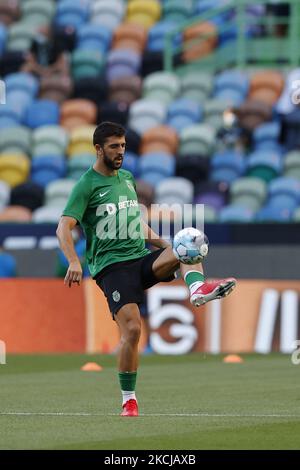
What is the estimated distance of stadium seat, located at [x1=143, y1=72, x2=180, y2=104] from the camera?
29062 millimetres

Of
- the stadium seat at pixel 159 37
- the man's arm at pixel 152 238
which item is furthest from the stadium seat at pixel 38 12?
the man's arm at pixel 152 238

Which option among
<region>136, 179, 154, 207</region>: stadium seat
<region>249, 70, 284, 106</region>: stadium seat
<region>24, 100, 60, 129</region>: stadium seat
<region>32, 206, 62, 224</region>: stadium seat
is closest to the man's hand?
<region>32, 206, 62, 224</region>: stadium seat

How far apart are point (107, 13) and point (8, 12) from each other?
238cm

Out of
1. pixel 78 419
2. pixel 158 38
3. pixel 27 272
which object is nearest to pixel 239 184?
pixel 27 272

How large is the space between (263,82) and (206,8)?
3.71 meters

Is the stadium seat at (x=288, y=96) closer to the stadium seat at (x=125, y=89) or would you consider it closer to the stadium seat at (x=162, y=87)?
the stadium seat at (x=162, y=87)

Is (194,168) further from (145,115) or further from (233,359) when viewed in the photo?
(233,359)

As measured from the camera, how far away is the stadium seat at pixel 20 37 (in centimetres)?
3098

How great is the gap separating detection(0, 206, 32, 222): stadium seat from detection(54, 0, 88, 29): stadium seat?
8.03m

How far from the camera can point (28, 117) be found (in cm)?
2872

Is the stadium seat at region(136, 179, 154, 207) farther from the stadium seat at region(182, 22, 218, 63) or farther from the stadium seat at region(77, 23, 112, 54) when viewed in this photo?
the stadium seat at region(77, 23, 112, 54)

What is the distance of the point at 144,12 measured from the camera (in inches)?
1254

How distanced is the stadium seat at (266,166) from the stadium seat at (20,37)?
7.25m

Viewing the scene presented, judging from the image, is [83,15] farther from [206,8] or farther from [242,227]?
[242,227]
